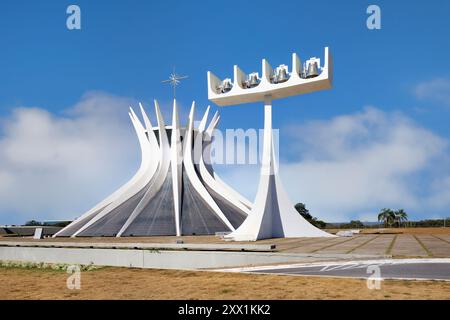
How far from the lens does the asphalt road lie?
31.0ft

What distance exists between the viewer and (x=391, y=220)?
65.5m

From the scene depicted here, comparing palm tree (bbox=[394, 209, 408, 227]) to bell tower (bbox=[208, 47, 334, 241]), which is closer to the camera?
bell tower (bbox=[208, 47, 334, 241])

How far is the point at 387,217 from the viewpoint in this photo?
65875mm

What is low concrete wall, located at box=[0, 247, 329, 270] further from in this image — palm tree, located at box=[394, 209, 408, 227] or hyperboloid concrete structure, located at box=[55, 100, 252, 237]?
palm tree, located at box=[394, 209, 408, 227]

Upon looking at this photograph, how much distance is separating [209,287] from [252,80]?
1981 cm

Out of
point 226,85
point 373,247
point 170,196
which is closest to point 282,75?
point 226,85

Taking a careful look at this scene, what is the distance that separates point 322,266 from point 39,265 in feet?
29.7

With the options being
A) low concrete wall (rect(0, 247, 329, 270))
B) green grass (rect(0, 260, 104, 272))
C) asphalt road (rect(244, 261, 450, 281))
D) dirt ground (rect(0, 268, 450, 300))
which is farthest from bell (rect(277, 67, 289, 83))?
dirt ground (rect(0, 268, 450, 300))

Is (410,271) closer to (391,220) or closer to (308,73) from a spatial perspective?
(308,73)

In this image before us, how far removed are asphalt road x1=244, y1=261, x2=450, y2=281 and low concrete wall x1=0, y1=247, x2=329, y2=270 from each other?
2095mm

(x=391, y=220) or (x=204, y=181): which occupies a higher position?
(x=204, y=181)

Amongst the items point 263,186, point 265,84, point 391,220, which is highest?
point 265,84

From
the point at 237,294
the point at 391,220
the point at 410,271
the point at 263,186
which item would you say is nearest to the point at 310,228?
the point at 263,186

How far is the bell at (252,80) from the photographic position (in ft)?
86.9
